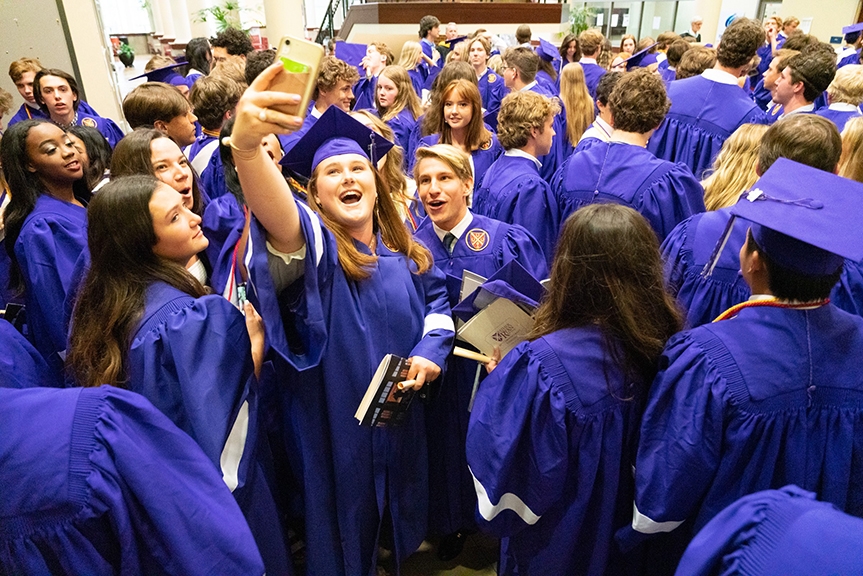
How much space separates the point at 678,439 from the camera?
1.41 metres

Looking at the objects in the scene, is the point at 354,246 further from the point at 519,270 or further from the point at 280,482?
the point at 280,482

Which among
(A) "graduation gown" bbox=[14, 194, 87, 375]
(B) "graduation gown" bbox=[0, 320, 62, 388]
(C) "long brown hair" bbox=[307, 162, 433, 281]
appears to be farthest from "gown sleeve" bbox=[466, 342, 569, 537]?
(A) "graduation gown" bbox=[14, 194, 87, 375]

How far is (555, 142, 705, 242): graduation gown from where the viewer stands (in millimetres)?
2832

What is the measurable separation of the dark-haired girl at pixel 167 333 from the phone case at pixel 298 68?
2.38 ft

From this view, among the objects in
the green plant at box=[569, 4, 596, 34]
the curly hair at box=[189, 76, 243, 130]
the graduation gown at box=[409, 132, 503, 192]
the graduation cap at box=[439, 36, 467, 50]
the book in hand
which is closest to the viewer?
the book in hand

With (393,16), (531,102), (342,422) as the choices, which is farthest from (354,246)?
(393,16)

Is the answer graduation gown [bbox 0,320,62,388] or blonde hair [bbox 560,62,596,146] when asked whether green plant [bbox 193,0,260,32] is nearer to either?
blonde hair [bbox 560,62,596,146]

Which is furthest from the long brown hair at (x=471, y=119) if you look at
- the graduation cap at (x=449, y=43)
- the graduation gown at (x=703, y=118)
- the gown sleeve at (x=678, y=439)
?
the graduation cap at (x=449, y=43)

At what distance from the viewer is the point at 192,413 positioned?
158 cm

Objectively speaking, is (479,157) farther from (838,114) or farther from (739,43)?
(838,114)

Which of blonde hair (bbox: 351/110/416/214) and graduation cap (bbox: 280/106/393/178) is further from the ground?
graduation cap (bbox: 280/106/393/178)

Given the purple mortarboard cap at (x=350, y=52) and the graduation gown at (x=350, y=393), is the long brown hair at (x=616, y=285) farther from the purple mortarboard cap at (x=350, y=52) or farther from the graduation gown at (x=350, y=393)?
the purple mortarboard cap at (x=350, y=52)

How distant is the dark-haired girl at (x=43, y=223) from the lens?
239cm

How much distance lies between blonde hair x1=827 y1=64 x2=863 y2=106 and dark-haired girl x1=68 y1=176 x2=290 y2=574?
172 inches
